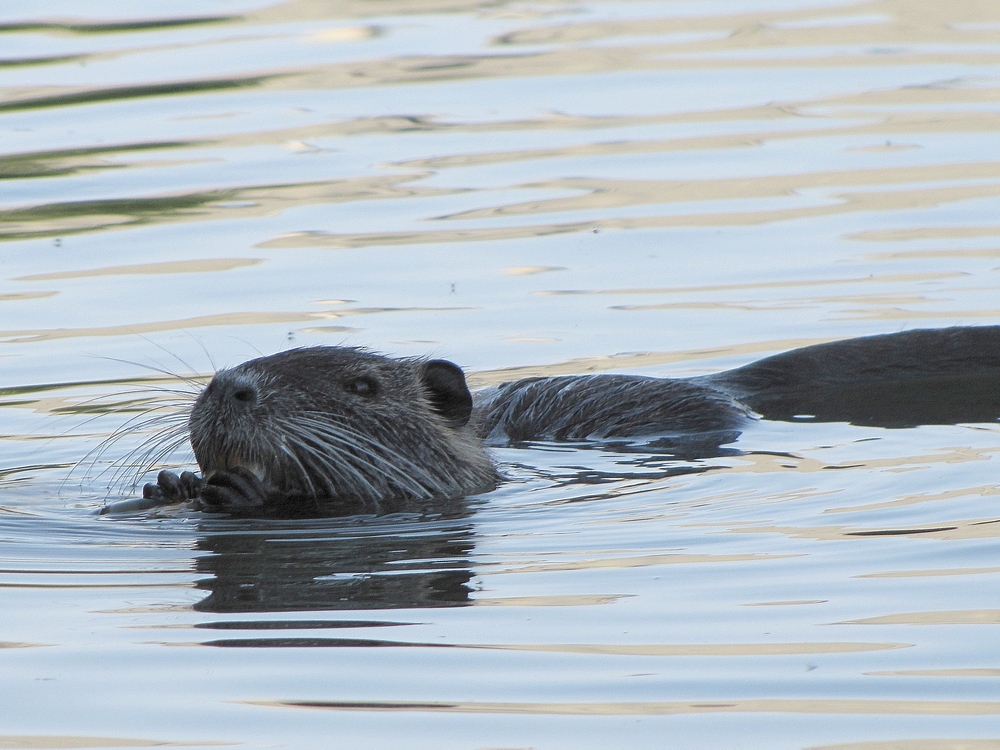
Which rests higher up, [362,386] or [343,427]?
[362,386]

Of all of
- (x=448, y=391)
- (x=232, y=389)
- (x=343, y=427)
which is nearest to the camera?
(x=232, y=389)

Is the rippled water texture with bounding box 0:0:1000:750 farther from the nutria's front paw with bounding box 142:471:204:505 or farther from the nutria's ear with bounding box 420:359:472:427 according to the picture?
the nutria's ear with bounding box 420:359:472:427

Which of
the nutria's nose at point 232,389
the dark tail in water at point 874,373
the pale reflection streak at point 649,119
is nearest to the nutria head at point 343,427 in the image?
the nutria's nose at point 232,389

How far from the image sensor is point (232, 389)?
5.84 metres

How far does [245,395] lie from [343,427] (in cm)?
41

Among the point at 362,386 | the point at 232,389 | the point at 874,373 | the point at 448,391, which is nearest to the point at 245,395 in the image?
the point at 232,389

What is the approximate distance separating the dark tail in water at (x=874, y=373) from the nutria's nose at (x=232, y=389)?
107 inches

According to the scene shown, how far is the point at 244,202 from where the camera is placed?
11.8 m

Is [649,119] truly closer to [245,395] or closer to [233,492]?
[245,395]

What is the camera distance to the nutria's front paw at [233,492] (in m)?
5.80

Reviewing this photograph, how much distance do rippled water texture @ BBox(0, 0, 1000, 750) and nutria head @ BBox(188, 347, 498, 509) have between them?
0.77 ft

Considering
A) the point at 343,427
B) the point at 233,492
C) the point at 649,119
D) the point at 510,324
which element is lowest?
the point at 233,492

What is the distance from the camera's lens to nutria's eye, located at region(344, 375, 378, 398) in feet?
20.7

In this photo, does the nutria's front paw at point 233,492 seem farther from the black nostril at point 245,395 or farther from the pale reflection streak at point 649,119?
the pale reflection streak at point 649,119
